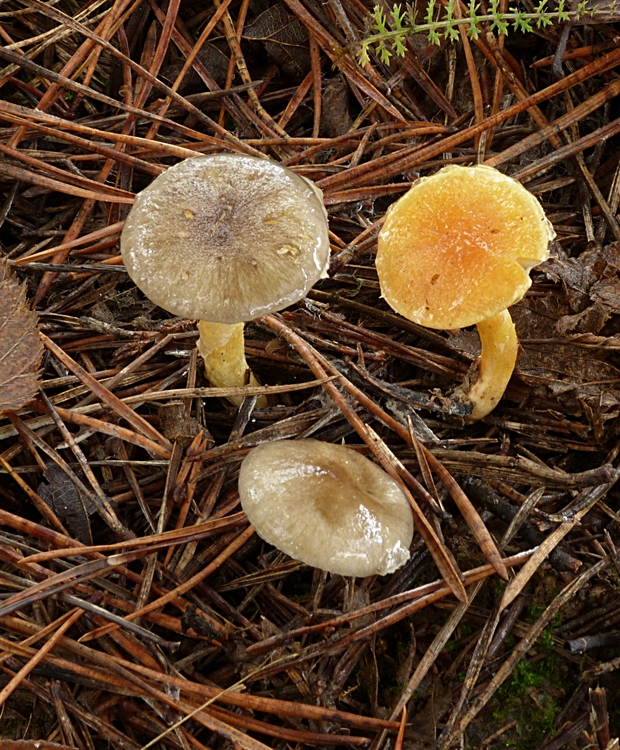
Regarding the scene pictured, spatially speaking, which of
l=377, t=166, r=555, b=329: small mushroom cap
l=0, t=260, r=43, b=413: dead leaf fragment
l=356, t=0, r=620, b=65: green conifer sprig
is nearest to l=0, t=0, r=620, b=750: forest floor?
l=0, t=260, r=43, b=413: dead leaf fragment

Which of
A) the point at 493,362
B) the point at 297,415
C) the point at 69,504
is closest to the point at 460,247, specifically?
the point at 493,362

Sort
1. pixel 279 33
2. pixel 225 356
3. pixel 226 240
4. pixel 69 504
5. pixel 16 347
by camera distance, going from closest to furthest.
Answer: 1. pixel 226 240
2. pixel 69 504
3. pixel 16 347
4. pixel 225 356
5. pixel 279 33

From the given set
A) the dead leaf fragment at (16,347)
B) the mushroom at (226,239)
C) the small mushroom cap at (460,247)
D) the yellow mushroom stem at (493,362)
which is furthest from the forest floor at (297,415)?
the mushroom at (226,239)

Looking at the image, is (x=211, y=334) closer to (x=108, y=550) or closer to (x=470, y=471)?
(x=108, y=550)

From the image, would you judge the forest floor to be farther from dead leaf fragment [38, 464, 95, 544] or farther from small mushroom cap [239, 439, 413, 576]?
small mushroom cap [239, 439, 413, 576]

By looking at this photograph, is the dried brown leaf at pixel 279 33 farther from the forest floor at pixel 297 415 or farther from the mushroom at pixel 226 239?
the mushroom at pixel 226 239

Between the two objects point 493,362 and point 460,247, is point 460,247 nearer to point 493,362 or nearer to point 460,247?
point 460,247
